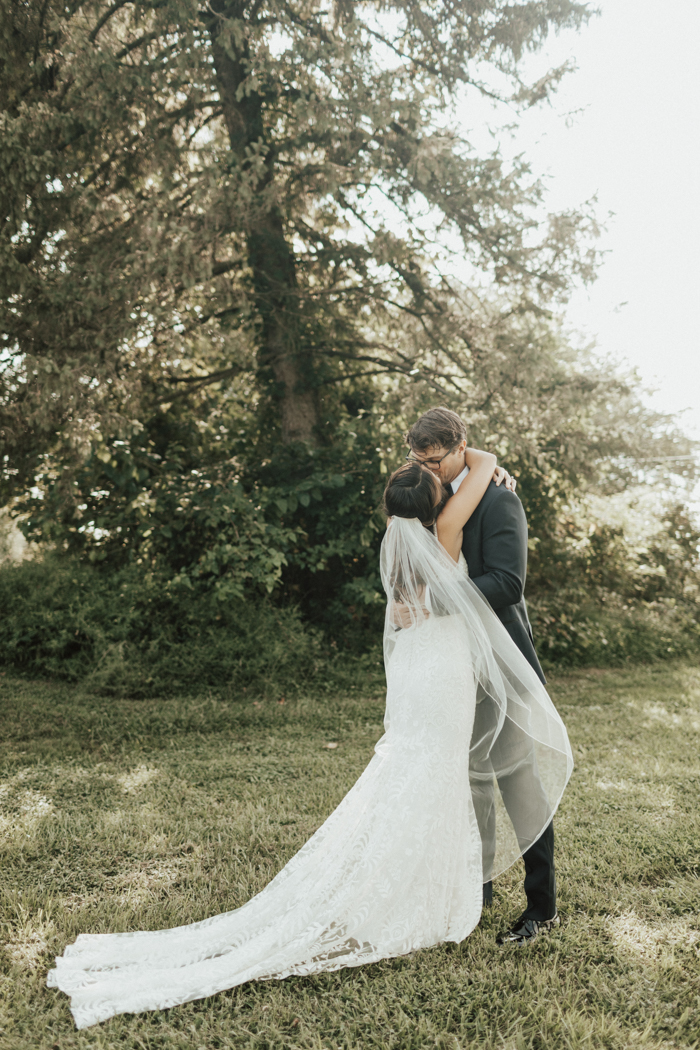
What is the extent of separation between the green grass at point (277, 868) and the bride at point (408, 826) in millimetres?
104

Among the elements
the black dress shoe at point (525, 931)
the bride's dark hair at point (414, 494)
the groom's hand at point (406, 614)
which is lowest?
the black dress shoe at point (525, 931)

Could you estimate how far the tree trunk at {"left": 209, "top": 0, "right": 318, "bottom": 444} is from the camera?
7555 mm

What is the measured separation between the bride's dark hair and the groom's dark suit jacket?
0.65 feet

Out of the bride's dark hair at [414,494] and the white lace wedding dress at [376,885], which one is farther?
the bride's dark hair at [414,494]

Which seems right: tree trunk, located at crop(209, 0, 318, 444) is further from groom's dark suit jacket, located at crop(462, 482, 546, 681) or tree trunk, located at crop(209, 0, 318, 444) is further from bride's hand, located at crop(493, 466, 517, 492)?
groom's dark suit jacket, located at crop(462, 482, 546, 681)

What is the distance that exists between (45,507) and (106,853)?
16.6ft

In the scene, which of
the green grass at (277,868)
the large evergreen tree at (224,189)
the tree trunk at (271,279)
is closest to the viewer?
the green grass at (277,868)

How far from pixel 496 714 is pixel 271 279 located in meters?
6.47

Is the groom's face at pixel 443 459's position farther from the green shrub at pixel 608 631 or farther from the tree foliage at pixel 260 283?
the green shrub at pixel 608 631

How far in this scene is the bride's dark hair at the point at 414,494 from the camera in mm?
2889

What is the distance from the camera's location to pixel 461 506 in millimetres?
2893

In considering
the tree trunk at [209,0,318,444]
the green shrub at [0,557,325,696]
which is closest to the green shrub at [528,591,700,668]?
the green shrub at [0,557,325,696]

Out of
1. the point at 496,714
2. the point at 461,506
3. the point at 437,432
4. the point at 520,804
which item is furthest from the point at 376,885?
the point at 437,432

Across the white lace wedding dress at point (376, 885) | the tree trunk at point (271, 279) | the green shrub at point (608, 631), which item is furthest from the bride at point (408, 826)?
the green shrub at point (608, 631)
